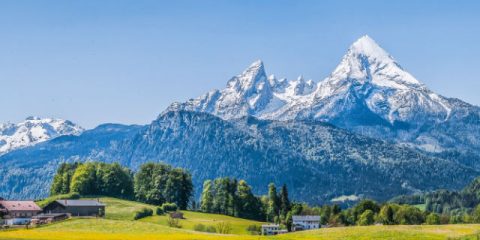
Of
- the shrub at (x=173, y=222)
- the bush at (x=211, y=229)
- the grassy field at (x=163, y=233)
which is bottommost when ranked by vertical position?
the grassy field at (x=163, y=233)

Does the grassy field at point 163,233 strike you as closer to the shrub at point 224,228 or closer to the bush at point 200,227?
the bush at point 200,227

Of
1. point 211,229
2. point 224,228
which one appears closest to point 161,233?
point 211,229

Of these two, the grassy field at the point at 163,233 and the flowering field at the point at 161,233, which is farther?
the flowering field at the point at 161,233

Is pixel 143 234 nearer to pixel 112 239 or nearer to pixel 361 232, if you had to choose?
pixel 112 239

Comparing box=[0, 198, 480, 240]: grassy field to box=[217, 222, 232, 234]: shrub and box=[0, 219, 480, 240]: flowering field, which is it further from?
box=[217, 222, 232, 234]: shrub

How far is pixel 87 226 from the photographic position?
160m

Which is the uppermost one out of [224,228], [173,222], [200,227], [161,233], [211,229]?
[173,222]

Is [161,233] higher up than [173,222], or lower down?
lower down

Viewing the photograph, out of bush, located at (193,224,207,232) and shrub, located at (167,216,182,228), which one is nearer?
bush, located at (193,224,207,232)

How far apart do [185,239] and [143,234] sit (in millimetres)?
17037

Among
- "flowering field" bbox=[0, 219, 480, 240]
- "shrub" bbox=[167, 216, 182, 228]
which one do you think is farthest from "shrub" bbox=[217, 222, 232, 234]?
"flowering field" bbox=[0, 219, 480, 240]

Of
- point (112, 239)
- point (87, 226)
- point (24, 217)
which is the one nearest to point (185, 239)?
point (112, 239)

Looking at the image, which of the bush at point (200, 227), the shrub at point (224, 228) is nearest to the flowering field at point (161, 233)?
the bush at point (200, 227)

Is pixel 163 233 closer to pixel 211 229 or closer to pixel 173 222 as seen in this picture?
pixel 211 229
